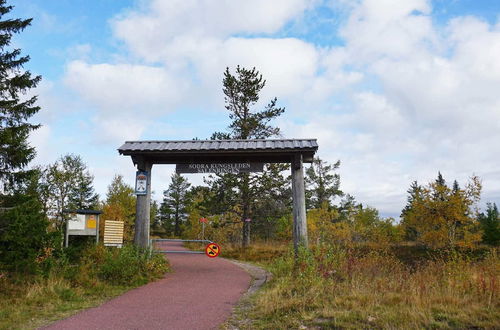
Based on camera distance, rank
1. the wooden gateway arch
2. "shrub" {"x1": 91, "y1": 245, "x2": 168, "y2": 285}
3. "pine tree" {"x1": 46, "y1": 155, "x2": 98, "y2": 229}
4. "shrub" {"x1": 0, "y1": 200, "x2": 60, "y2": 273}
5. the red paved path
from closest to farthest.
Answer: the red paved path
"shrub" {"x1": 0, "y1": 200, "x2": 60, "y2": 273}
"shrub" {"x1": 91, "y1": 245, "x2": 168, "y2": 285}
the wooden gateway arch
"pine tree" {"x1": 46, "y1": 155, "x2": 98, "y2": 229}

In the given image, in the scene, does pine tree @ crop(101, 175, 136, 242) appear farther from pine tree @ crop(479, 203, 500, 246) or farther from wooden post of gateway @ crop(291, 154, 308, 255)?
pine tree @ crop(479, 203, 500, 246)

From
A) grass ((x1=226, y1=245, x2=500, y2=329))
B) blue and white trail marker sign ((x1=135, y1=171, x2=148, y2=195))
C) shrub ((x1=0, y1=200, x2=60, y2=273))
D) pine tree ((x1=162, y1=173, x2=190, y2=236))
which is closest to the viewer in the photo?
grass ((x1=226, y1=245, x2=500, y2=329))

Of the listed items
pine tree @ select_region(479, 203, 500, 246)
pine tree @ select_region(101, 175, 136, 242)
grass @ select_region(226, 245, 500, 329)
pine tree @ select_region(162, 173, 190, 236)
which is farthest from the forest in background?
pine tree @ select_region(162, 173, 190, 236)

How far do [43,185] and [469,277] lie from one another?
975 inches

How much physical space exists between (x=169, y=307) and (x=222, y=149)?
479 centimetres

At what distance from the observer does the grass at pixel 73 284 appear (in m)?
6.10

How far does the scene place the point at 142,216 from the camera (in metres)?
10.6

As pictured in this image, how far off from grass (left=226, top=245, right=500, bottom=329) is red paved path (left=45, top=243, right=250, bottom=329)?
74cm

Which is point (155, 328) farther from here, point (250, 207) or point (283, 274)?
point (250, 207)

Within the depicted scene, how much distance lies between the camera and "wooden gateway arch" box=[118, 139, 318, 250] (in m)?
10.1

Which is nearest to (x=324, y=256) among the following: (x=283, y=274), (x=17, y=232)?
(x=283, y=274)

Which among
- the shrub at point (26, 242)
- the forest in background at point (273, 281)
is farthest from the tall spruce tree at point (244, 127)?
the shrub at point (26, 242)

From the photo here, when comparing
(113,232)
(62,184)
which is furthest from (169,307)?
(62,184)

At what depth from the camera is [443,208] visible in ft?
84.1
